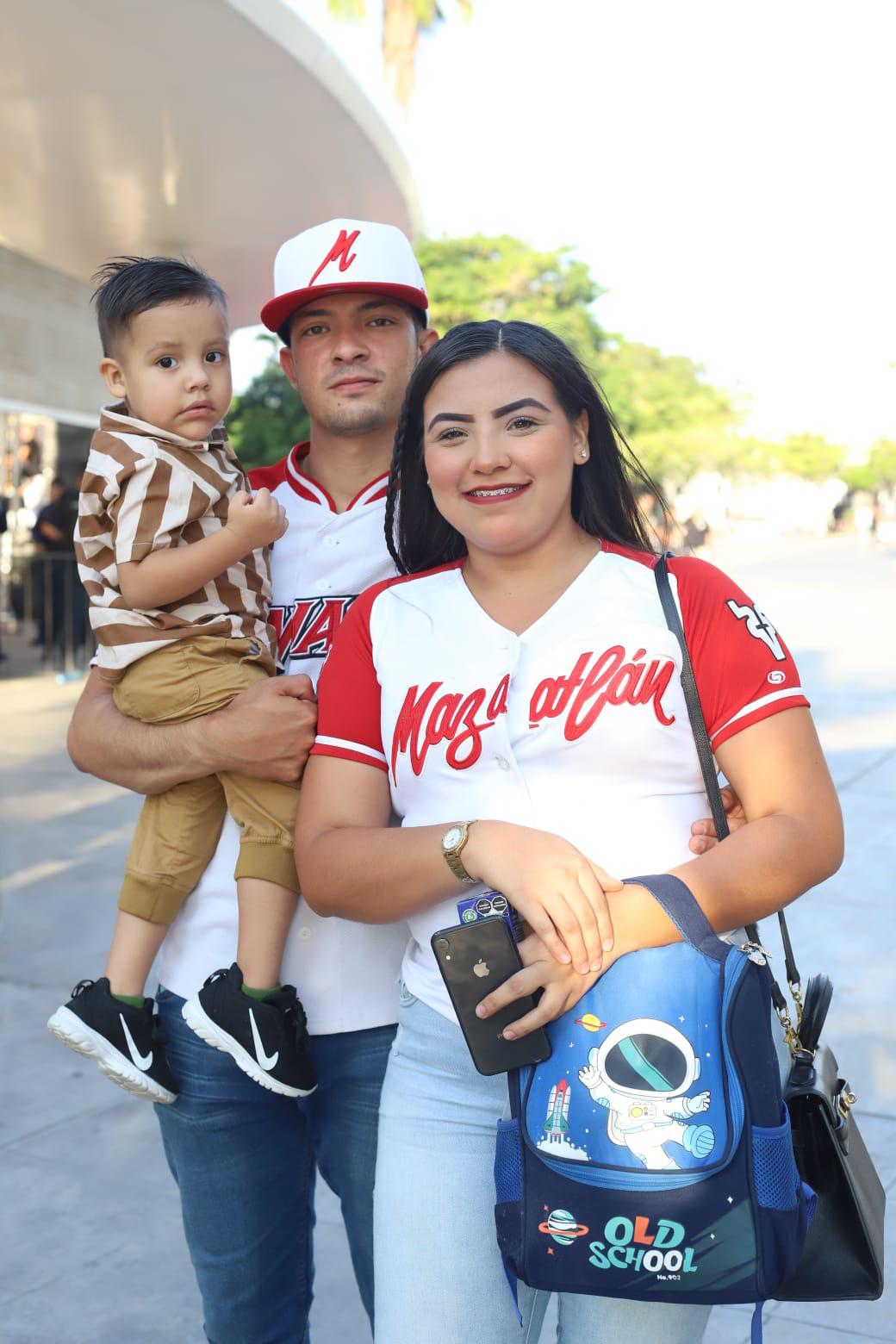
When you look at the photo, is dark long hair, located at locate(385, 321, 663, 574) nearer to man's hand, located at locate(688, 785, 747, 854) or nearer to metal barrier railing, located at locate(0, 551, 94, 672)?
man's hand, located at locate(688, 785, 747, 854)

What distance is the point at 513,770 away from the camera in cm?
195

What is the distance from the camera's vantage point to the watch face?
188cm

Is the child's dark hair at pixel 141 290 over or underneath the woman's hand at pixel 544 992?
over

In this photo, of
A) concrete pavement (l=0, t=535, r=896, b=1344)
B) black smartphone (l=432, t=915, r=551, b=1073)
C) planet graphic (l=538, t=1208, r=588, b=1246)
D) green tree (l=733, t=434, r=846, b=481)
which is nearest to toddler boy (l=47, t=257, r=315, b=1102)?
black smartphone (l=432, t=915, r=551, b=1073)

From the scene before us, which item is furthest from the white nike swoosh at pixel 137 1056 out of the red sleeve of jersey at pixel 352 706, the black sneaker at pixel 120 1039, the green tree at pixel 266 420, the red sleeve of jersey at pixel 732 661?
the green tree at pixel 266 420

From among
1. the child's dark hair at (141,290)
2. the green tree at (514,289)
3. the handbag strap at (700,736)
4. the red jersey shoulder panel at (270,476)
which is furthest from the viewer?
the green tree at (514,289)

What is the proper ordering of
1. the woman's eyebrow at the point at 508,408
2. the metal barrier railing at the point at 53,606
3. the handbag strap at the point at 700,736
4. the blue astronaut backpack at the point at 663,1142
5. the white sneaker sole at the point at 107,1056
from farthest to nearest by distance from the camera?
the metal barrier railing at the point at 53,606 < the white sneaker sole at the point at 107,1056 < the woman's eyebrow at the point at 508,408 < the handbag strap at the point at 700,736 < the blue astronaut backpack at the point at 663,1142

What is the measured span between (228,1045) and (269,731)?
482 mm

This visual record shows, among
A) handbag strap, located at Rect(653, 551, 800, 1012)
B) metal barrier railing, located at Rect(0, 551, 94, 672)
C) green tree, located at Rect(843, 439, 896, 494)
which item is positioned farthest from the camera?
green tree, located at Rect(843, 439, 896, 494)

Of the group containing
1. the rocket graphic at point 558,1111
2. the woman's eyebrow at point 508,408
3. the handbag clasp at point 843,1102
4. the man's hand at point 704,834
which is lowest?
the handbag clasp at point 843,1102

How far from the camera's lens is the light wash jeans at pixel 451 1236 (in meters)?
1.84

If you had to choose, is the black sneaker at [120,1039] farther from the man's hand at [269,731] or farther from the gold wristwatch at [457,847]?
the gold wristwatch at [457,847]

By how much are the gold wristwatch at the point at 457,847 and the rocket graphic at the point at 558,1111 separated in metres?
0.29

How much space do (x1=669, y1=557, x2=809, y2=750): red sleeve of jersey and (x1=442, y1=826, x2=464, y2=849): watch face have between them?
370mm
